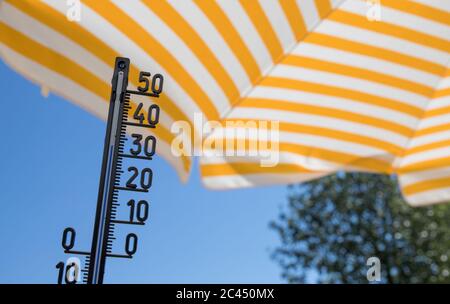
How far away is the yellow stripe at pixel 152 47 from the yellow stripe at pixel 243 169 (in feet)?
1.47

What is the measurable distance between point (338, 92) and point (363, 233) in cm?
1160

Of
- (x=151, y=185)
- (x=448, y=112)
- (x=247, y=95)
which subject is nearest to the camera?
(x=151, y=185)

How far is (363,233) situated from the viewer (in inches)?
585

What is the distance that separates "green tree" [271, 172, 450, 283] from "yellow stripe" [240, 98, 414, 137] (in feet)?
36.0

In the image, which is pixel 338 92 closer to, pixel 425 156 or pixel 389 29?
pixel 389 29

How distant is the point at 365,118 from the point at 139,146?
2211mm

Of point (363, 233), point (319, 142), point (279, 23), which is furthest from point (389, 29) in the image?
point (363, 233)

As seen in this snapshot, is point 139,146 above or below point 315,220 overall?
below

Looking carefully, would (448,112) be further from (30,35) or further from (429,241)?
(429,241)

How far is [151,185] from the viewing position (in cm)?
213

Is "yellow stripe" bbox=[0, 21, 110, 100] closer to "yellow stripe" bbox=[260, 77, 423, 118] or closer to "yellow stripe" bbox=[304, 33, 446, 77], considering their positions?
"yellow stripe" bbox=[260, 77, 423, 118]

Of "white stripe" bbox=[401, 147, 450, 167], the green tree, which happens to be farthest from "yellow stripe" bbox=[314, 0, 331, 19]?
the green tree
